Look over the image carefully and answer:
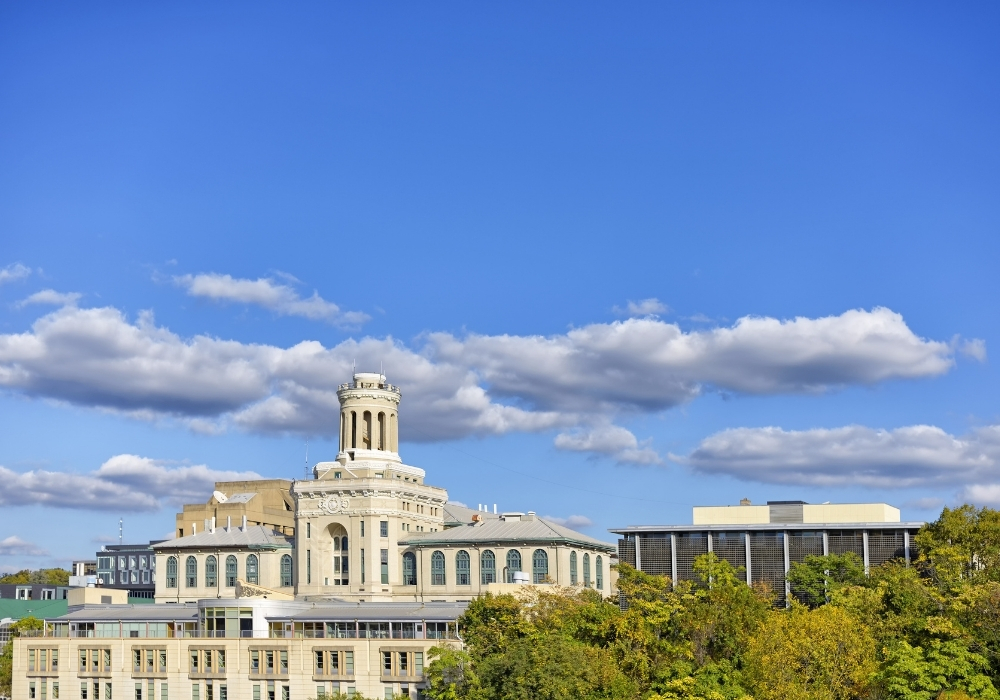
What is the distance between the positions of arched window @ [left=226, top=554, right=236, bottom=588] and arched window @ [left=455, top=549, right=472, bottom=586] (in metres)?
29.7

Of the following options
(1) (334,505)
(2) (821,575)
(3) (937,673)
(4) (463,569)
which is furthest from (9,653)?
(3) (937,673)

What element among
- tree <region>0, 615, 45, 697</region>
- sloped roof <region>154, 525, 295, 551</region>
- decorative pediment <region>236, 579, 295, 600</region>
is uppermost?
sloped roof <region>154, 525, 295, 551</region>

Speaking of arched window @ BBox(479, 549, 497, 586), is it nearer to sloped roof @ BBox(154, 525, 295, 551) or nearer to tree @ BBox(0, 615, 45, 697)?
sloped roof @ BBox(154, 525, 295, 551)

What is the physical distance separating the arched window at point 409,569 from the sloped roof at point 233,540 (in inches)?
654

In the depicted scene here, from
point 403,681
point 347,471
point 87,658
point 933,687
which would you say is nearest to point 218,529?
point 347,471

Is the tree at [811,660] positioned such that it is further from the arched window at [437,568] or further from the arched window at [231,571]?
the arched window at [231,571]

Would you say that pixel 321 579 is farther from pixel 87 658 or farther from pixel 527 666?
pixel 527 666

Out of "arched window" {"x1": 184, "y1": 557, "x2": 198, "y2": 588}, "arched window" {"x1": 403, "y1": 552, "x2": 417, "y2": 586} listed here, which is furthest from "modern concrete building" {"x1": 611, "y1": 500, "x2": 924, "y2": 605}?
"arched window" {"x1": 184, "y1": 557, "x2": 198, "y2": 588}

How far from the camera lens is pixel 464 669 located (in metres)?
122

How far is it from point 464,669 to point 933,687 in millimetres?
37037

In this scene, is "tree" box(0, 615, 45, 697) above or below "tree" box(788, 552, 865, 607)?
below

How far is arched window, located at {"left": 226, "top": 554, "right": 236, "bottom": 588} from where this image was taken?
18788 cm

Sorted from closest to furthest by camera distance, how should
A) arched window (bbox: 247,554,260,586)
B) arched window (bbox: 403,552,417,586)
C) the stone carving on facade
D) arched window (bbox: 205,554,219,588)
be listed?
arched window (bbox: 403,552,417,586) → the stone carving on facade → arched window (bbox: 247,554,260,586) → arched window (bbox: 205,554,219,588)

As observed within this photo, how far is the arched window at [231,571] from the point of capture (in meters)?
188
